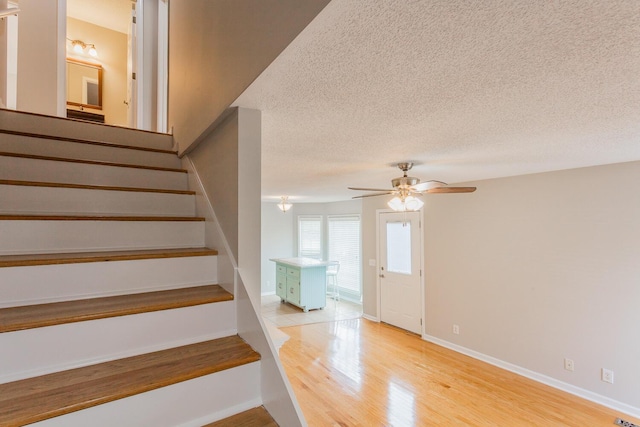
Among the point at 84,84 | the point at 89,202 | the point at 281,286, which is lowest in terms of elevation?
the point at 281,286

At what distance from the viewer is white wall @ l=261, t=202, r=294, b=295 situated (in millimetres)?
8375

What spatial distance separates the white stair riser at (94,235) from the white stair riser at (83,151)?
81 centimetres

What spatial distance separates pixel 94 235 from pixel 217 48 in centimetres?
121

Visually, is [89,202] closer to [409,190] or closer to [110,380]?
[110,380]

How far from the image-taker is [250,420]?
48.6 inches

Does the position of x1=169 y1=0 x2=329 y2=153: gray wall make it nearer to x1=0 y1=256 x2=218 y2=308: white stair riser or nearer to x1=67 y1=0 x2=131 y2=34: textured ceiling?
x1=0 y1=256 x2=218 y2=308: white stair riser

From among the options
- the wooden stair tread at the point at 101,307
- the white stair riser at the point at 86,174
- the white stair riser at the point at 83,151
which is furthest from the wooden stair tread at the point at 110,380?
the white stair riser at the point at 83,151

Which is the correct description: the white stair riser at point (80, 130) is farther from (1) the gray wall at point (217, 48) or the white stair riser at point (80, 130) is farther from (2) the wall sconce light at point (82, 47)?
(2) the wall sconce light at point (82, 47)

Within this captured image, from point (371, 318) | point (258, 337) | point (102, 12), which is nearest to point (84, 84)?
point (102, 12)

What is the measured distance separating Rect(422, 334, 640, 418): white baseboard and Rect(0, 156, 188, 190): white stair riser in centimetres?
424

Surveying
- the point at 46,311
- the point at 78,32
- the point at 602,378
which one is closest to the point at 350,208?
the point at 602,378

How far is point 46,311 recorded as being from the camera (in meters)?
1.25

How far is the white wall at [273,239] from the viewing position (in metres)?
8.38

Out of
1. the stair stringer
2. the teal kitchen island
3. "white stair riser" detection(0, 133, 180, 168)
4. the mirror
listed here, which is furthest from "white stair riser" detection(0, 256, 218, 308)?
the teal kitchen island
